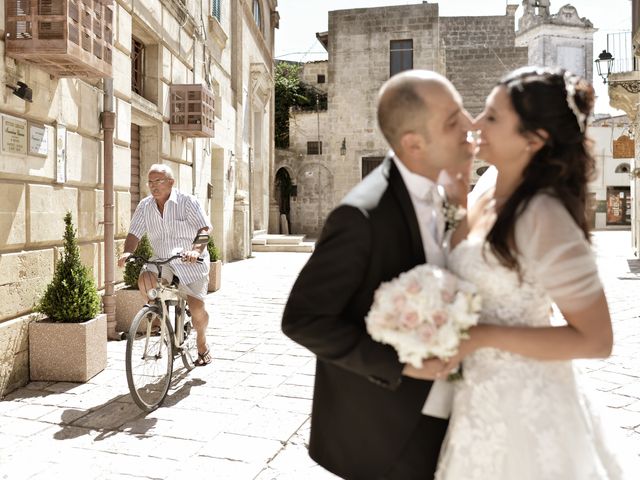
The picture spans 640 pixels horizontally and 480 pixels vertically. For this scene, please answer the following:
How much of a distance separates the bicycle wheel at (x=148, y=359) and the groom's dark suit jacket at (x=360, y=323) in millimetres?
2988

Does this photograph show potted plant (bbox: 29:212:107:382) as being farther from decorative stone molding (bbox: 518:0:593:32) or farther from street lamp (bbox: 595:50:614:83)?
decorative stone molding (bbox: 518:0:593:32)

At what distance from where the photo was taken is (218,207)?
619 inches

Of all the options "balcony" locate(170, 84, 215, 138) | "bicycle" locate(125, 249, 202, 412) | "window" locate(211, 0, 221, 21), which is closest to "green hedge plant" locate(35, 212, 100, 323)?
"bicycle" locate(125, 249, 202, 412)

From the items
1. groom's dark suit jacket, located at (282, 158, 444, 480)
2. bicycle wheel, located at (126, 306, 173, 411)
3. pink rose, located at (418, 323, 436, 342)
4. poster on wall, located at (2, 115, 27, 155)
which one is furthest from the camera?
poster on wall, located at (2, 115, 27, 155)

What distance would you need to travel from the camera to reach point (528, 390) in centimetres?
182

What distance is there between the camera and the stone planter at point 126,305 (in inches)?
295

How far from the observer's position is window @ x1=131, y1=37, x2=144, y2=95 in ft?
31.8

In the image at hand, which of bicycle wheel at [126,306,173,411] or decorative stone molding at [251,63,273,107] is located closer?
bicycle wheel at [126,306,173,411]

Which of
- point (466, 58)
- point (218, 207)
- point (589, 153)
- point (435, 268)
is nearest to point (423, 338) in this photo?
point (435, 268)

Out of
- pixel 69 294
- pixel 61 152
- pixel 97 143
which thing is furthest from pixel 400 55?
pixel 69 294

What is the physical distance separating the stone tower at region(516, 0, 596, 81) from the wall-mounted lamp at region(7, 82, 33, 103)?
4850 cm

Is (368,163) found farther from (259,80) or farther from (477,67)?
(259,80)

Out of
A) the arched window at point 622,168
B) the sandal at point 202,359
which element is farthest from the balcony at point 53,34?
the arched window at point 622,168

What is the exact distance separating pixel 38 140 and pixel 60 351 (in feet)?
6.47
